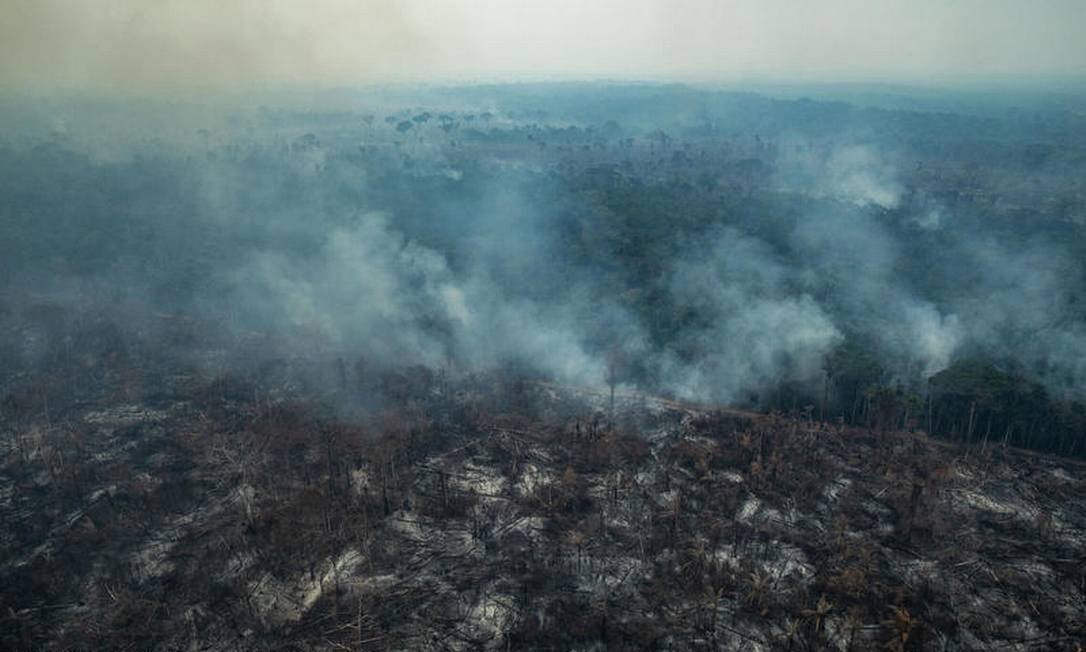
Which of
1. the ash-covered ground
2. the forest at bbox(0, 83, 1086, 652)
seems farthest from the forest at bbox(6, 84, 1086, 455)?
the ash-covered ground

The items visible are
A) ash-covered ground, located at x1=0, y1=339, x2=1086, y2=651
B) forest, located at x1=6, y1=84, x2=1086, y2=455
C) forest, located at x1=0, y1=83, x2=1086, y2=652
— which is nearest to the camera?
ash-covered ground, located at x1=0, y1=339, x2=1086, y2=651

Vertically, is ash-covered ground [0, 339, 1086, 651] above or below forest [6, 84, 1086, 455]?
below

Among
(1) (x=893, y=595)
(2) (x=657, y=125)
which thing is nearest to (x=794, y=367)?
(1) (x=893, y=595)

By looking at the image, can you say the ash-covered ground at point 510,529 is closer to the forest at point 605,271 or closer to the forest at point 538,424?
the forest at point 538,424

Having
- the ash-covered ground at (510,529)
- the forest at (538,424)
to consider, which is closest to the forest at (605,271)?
the forest at (538,424)

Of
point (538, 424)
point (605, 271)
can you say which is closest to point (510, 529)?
point (538, 424)

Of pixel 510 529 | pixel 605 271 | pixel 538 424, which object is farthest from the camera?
pixel 605 271

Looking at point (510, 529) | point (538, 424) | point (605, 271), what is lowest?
point (510, 529)

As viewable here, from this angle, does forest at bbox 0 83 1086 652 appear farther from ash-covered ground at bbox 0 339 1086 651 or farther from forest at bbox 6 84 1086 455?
forest at bbox 6 84 1086 455

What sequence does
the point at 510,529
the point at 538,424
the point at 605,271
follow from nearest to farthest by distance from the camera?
the point at 510,529 < the point at 538,424 < the point at 605,271

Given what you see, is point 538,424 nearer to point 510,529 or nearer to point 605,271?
point 510,529
